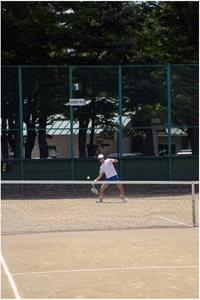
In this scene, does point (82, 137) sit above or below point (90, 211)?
above

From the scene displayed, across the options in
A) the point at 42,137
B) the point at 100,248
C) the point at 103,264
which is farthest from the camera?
the point at 42,137

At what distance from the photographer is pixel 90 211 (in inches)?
648

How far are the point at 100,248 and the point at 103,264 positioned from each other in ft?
5.72

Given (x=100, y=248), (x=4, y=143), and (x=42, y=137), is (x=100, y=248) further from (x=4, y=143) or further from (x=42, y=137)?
(x=4, y=143)

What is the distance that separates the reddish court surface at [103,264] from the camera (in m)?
8.45

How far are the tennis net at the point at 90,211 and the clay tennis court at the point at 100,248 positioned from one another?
0.08 ft

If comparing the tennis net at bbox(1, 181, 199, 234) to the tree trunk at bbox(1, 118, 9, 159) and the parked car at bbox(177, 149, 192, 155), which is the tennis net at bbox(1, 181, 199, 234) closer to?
the tree trunk at bbox(1, 118, 9, 159)

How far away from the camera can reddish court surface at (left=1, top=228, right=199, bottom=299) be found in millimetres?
8453

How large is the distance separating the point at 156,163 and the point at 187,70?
4207 mm

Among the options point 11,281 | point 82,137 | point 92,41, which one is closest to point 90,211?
point 11,281

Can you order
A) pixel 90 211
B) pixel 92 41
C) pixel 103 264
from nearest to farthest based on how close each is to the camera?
1. pixel 103 264
2. pixel 90 211
3. pixel 92 41

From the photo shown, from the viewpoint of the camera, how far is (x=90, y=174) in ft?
83.8

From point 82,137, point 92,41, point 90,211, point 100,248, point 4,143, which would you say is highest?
point 92,41

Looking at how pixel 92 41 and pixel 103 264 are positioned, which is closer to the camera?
pixel 103 264
